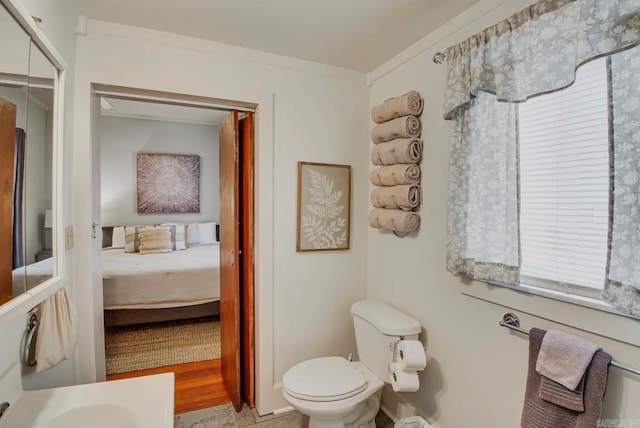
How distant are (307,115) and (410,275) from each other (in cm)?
126

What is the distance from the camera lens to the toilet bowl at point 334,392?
1643mm

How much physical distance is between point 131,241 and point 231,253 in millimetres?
2819

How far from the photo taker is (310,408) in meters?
1.63

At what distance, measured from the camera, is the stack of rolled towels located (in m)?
1.89

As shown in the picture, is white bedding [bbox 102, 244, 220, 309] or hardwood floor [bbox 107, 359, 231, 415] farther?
white bedding [bbox 102, 244, 220, 309]

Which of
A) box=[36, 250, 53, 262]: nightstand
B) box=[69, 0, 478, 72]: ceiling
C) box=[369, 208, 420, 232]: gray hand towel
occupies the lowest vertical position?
box=[36, 250, 53, 262]: nightstand

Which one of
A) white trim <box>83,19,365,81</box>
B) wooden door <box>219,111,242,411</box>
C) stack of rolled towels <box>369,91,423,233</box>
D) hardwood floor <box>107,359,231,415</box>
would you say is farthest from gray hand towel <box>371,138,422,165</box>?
hardwood floor <box>107,359,231,415</box>

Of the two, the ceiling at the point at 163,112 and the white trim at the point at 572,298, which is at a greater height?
the ceiling at the point at 163,112

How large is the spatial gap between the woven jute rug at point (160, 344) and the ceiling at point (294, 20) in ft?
8.59

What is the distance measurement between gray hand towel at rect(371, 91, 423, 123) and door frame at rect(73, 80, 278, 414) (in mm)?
724

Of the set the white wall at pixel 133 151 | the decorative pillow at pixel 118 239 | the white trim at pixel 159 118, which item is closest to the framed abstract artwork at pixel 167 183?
Answer: the white wall at pixel 133 151

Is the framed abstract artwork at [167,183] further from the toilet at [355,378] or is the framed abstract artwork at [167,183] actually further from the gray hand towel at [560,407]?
the gray hand towel at [560,407]

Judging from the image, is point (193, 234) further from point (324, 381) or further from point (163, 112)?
point (324, 381)

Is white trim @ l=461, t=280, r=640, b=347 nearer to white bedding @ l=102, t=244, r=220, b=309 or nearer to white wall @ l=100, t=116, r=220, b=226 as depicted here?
white bedding @ l=102, t=244, r=220, b=309
